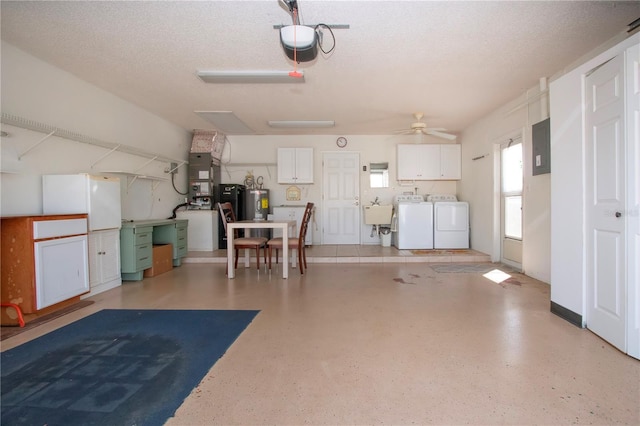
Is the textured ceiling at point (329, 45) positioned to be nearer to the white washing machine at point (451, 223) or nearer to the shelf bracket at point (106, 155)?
the shelf bracket at point (106, 155)

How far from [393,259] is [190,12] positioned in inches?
174

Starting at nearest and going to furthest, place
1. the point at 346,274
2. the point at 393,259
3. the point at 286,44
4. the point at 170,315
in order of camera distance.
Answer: the point at 286,44
the point at 170,315
the point at 346,274
the point at 393,259

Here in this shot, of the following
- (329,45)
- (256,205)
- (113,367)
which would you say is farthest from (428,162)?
(113,367)

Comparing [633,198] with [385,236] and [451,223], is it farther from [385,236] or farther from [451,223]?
[385,236]

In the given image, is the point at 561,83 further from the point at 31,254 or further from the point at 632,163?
the point at 31,254

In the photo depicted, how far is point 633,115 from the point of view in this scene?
1.93m

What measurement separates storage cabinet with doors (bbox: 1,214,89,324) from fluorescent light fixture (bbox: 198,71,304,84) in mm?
2170

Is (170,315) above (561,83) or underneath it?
underneath

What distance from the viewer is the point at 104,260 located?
354 centimetres

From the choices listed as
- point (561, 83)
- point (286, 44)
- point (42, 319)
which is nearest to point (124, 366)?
point (42, 319)

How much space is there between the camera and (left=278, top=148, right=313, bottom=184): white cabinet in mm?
6605

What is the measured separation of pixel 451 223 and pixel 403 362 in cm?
458

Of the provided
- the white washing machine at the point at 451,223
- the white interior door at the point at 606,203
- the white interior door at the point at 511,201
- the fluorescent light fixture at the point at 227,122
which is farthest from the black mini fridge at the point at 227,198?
the white interior door at the point at 606,203

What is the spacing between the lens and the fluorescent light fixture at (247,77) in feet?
11.4
